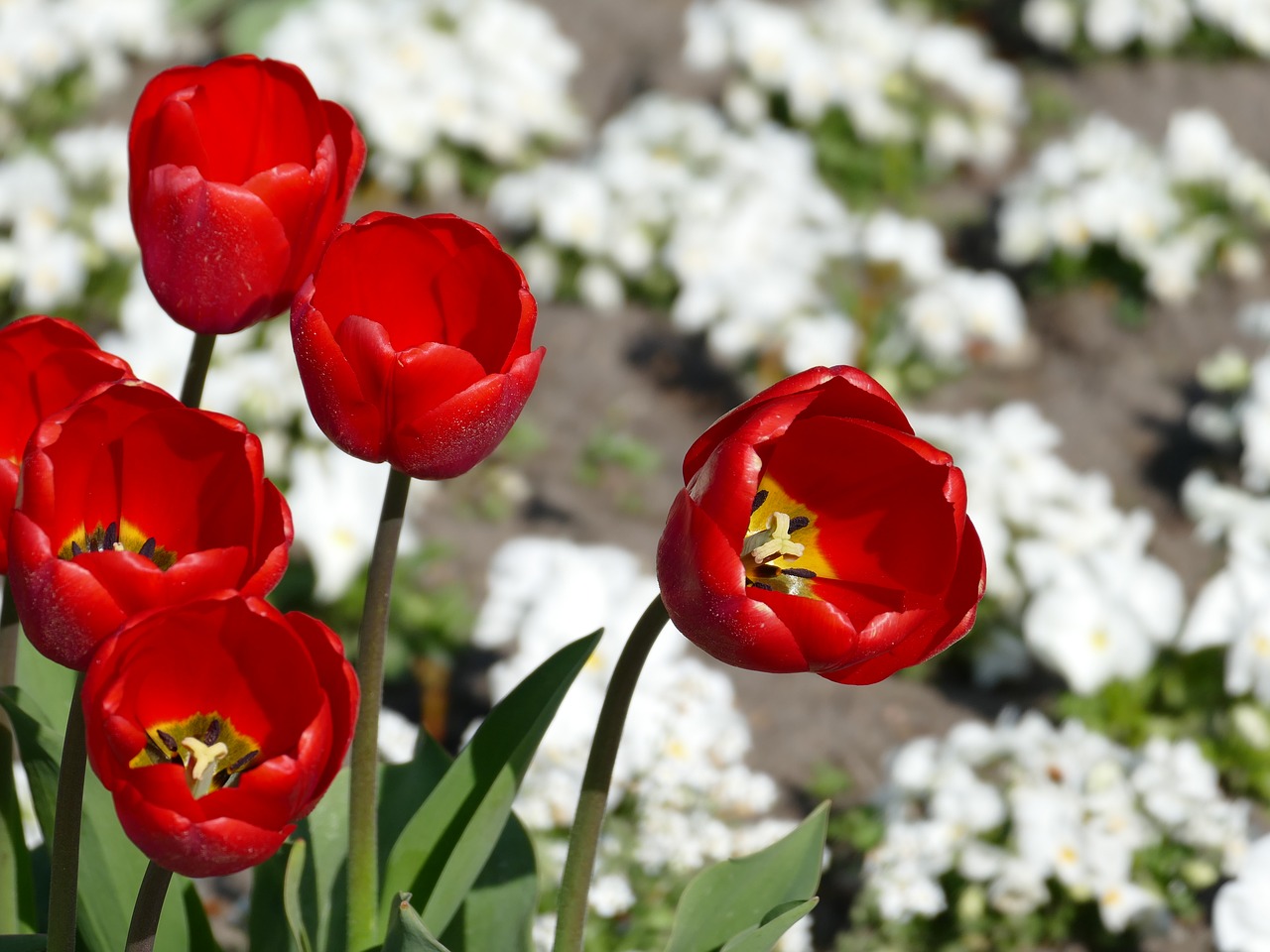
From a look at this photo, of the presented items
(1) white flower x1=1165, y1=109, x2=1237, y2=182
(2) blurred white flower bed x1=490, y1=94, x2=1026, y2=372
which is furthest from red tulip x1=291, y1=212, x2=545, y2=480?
(1) white flower x1=1165, y1=109, x2=1237, y2=182

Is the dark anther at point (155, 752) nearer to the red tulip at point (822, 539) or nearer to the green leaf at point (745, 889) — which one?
the red tulip at point (822, 539)

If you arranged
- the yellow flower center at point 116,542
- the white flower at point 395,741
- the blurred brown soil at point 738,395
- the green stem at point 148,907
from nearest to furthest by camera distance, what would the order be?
the green stem at point 148,907 < the yellow flower center at point 116,542 < the white flower at point 395,741 < the blurred brown soil at point 738,395

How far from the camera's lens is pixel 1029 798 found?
233cm

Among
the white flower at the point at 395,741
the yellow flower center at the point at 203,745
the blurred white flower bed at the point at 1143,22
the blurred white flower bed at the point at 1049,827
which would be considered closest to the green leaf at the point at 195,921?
the yellow flower center at the point at 203,745

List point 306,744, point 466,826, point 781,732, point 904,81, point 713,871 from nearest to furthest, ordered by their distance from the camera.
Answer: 1. point 306,744
2. point 466,826
3. point 713,871
4. point 781,732
5. point 904,81

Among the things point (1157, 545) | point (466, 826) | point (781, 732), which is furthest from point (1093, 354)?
point (466, 826)

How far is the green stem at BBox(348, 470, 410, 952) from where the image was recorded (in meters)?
1.17

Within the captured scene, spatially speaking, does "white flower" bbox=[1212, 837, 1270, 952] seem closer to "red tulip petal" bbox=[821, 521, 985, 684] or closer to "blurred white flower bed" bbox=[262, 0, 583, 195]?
"red tulip petal" bbox=[821, 521, 985, 684]

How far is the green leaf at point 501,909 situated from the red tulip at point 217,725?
47 centimetres

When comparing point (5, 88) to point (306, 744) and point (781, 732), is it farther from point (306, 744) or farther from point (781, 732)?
point (306, 744)

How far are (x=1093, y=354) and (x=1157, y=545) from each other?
880 millimetres

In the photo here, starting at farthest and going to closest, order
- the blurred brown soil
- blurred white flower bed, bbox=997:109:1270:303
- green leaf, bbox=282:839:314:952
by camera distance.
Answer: blurred white flower bed, bbox=997:109:1270:303 → the blurred brown soil → green leaf, bbox=282:839:314:952

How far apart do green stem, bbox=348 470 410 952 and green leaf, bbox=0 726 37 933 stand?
35 centimetres

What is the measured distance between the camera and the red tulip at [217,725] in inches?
35.6
